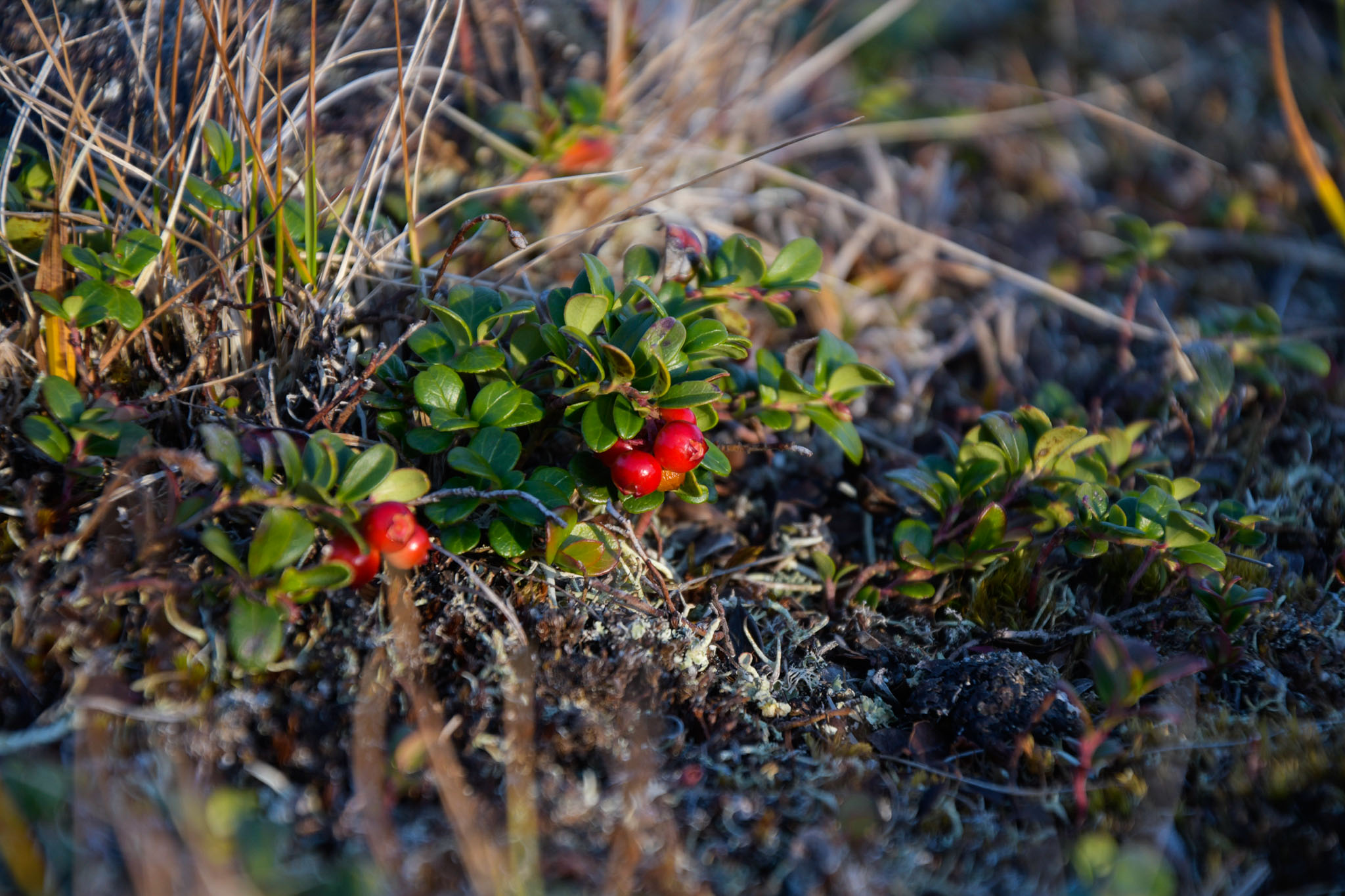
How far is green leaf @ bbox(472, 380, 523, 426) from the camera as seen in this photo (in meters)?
1.97

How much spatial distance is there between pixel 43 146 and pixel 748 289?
1.99 metres

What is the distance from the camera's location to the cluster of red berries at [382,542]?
1.75 m

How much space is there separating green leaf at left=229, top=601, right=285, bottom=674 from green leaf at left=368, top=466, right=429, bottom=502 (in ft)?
0.95

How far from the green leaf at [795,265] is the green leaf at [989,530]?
0.76 meters

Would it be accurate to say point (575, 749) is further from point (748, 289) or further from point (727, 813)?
point (748, 289)

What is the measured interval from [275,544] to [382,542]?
0.19m

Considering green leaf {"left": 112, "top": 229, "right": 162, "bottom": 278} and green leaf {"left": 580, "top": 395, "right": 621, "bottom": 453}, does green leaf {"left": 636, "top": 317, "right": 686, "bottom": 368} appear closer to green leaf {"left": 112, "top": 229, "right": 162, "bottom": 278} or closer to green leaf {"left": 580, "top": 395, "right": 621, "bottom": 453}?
green leaf {"left": 580, "top": 395, "right": 621, "bottom": 453}

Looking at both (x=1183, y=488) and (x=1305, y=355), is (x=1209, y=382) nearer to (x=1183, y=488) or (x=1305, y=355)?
(x=1305, y=355)

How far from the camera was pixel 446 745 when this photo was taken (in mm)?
1692

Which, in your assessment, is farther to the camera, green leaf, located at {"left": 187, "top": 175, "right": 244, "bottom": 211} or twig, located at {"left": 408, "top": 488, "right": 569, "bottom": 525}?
green leaf, located at {"left": 187, "top": 175, "right": 244, "bottom": 211}

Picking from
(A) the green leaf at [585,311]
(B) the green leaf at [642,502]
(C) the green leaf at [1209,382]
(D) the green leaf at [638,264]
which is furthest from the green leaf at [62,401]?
(C) the green leaf at [1209,382]

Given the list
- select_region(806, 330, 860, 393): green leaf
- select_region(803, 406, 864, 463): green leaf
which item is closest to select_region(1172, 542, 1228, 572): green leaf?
select_region(803, 406, 864, 463): green leaf

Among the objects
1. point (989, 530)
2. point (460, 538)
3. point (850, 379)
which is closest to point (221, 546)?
point (460, 538)

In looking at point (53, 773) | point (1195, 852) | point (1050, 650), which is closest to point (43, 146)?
point (53, 773)
